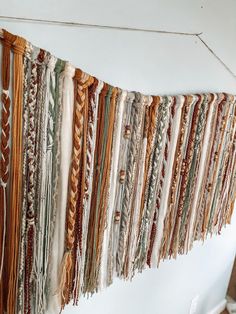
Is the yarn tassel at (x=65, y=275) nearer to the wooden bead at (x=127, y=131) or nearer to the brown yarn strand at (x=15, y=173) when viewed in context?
the brown yarn strand at (x=15, y=173)

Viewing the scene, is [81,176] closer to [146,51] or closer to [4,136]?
[4,136]

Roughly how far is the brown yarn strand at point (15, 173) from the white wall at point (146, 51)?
0.09 m

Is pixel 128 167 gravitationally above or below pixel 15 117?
below

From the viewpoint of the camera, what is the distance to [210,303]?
2203 millimetres

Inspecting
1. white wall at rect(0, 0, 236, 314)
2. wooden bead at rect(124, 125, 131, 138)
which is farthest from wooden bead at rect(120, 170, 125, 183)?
white wall at rect(0, 0, 236, 314)

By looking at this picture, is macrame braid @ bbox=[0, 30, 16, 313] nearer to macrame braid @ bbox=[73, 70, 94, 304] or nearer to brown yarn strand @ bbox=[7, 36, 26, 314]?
brown yarn strand @ bbox=[7, 36, 26, 314]

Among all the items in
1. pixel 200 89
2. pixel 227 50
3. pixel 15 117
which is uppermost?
pixel 227 50

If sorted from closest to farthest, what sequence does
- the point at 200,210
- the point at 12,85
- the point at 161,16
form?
the point at 12,85
the point at 161,16
the point at 200,210

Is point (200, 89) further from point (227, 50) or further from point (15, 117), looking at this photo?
point (15, 117)

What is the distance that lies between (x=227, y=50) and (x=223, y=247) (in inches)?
46.0

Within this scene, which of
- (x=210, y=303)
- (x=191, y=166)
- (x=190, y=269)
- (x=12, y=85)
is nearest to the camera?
(x=12, y=85)

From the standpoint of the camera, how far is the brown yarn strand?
799 mm

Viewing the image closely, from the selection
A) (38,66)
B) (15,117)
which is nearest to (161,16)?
(38,66)

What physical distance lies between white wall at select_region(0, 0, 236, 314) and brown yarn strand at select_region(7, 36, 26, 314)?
89mm
